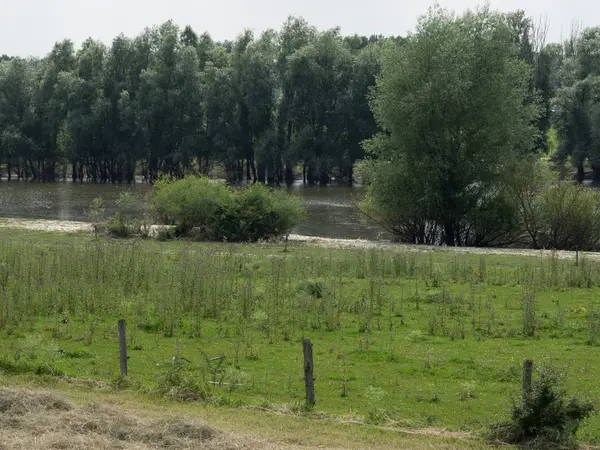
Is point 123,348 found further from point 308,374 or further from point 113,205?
point 113,205

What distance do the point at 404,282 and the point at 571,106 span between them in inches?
2830

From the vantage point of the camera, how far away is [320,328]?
811 inches

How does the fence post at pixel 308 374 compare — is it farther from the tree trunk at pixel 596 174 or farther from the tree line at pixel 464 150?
the tree trunk at pixel 596 174

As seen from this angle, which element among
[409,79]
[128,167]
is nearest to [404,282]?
[409,79]

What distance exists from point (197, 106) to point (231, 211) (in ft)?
219

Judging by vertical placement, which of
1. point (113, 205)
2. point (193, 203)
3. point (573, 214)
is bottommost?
point (573, 214)

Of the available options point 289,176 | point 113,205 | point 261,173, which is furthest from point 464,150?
point 261,173

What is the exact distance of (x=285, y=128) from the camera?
4259 inches

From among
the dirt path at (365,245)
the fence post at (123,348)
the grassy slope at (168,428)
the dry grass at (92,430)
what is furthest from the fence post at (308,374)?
the dirt path at (365,245)

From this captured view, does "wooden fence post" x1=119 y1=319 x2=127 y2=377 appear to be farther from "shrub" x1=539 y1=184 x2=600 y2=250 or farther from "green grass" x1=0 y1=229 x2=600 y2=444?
"shrub" x1=539 y1=184 x2=600 y2=250

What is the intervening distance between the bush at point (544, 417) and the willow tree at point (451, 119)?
3690 cm

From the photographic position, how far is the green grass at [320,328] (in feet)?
49.6

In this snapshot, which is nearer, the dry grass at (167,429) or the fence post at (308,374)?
the dry grass at (167,429)

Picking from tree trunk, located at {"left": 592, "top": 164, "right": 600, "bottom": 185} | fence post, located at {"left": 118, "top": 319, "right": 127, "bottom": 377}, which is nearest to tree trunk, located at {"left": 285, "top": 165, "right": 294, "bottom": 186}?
tree trunk, located at {"left": 592, "top": 164, "right": 600, "bottom": 185}
